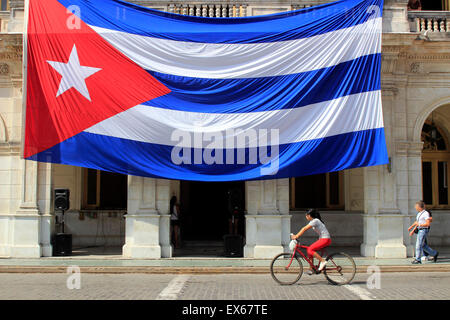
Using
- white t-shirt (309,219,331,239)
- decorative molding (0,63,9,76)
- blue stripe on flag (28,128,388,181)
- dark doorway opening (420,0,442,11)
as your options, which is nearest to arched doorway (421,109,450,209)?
dark doorway opening (420,0,442,11)

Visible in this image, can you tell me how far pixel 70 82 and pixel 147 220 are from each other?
475 centimetres

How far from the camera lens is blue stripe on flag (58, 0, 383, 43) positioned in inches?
577

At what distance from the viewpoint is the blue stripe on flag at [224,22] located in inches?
577

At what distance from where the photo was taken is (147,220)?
15367mm

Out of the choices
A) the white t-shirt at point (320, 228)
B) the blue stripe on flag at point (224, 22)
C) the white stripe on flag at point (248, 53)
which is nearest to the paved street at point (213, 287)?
the white t-shirt at point (320, 228)

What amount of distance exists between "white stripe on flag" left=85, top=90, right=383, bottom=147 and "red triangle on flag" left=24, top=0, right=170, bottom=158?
44 centimetres

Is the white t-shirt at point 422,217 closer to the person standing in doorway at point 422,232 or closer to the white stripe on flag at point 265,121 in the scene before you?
the person standing in doorway at point 422,232

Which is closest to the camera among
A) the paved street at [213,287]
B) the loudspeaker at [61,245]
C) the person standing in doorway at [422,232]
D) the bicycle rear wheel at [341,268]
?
the paved street at [213,287]

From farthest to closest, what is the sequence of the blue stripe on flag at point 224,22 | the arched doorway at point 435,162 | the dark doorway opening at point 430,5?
the dark doorway opening at point 430,5 → the arched doorway at point 435,162 → the blue stripe on flag at point 224,22

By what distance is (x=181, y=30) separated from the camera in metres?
14.7

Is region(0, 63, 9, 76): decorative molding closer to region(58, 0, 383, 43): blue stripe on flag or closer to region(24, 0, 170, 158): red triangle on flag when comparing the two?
region(24, 0, 170, 158): red triangle on flag

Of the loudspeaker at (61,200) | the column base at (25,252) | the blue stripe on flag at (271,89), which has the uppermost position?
the blue stripe on flag at (271,89)

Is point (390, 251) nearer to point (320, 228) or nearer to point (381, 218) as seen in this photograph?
point (381, 218)

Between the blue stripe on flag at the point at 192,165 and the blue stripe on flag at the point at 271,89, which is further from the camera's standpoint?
the blue stripe on flag at the point at 271,89
